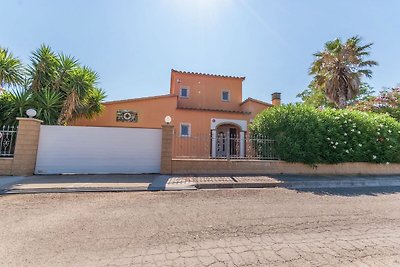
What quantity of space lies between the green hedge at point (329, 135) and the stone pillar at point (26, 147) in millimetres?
10300

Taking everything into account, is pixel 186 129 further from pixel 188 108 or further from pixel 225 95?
pixel 225 95

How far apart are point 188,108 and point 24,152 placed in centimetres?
961

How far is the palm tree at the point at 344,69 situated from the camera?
1633 cm

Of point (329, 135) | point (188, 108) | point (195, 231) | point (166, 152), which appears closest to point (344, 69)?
point (329, 135)

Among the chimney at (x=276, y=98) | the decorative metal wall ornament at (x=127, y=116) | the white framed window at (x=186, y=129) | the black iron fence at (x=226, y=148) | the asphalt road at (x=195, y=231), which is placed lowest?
the asphalt road at (x=195, y=231)

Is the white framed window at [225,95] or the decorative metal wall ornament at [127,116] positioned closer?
the decorative metal wall ornament at [127,116]

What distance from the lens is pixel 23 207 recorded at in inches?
196

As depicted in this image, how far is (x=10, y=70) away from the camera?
10.6 meters

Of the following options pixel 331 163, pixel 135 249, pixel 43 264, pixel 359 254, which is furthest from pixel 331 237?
pixel 331 163

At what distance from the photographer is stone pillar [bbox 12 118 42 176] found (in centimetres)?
838

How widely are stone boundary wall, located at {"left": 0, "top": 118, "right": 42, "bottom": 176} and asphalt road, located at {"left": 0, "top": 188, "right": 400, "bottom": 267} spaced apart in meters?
2.93

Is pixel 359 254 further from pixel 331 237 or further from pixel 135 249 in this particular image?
pixel 135 249

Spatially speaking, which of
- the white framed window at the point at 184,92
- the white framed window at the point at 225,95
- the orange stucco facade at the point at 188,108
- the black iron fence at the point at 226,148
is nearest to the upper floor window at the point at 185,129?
the orange stucco facade at the point at 188,108

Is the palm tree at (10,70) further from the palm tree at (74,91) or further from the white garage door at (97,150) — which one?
the white garage door at (97,150)
